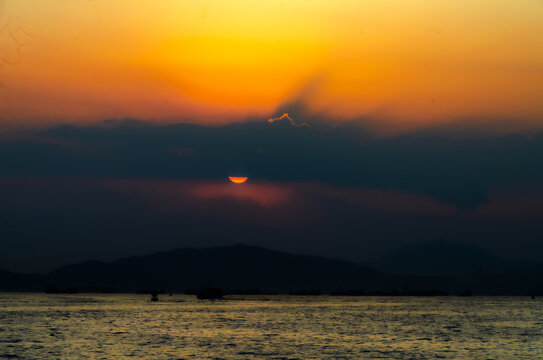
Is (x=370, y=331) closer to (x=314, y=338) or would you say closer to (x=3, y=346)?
(x=314, y=338)

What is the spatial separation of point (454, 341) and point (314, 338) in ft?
76.7

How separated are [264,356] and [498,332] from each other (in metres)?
68.3

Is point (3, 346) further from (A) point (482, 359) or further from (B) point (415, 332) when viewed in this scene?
(B) point (415, 332)

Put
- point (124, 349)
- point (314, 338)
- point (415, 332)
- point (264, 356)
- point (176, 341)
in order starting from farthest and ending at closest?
1. point (415, 332)
2. point (314, 338)
3. point (176, 341)
4. point (124, 349)
5. point (264, 356)

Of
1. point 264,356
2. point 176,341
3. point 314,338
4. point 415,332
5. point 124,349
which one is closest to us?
point 264,356

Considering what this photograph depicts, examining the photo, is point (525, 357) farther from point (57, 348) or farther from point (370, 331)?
point (57, 348)

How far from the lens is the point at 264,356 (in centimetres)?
8612

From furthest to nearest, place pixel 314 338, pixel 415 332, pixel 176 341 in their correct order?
pixel 415 332
pixel 314 338
pixel 176 341

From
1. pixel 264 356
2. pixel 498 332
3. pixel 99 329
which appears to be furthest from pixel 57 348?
pixel 498 332

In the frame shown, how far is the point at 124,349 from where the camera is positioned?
3642 inches

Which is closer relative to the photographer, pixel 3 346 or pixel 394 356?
pixel 394 356

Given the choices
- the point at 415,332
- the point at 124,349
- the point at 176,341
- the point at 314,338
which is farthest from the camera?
the point at 415,332

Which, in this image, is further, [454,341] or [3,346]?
[454,341]

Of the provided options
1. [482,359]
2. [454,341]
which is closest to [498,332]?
[454,341]
